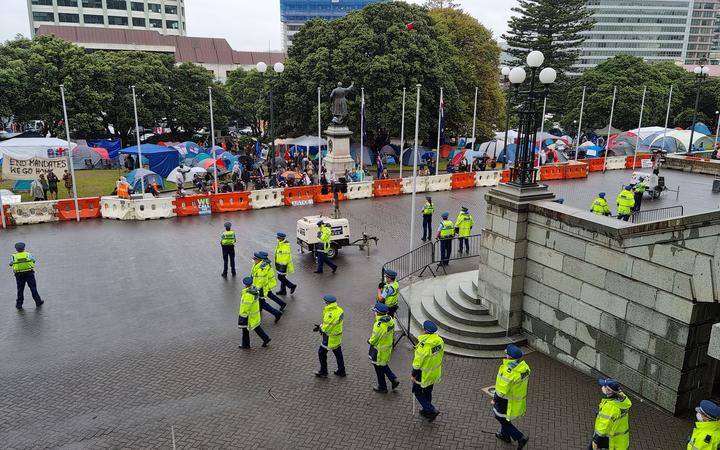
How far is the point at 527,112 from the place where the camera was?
11.7m

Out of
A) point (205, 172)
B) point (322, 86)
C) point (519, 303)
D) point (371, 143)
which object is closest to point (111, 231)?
point (205, 172)

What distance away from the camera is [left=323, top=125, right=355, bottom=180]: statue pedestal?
1177 inches

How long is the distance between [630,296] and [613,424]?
3.12 metres

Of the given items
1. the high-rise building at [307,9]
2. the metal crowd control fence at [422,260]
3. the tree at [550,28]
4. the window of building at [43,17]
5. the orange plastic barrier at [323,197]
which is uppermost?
the high-rise building at [307,9]

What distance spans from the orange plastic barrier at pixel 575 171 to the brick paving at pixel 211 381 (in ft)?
66.3

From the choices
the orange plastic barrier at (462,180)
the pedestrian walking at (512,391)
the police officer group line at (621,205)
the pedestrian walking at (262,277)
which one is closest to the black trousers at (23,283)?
the pedestrian walking at (262,277)

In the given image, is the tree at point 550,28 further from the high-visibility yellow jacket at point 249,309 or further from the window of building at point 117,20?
the window of building at point 117,20

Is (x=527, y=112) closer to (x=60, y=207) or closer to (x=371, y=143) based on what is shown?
(x=60, y=207)

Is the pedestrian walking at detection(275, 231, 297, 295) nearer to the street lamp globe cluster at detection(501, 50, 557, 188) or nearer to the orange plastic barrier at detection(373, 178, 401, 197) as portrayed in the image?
the street lamp globe cluster at detection(501, 50, 557, 188)

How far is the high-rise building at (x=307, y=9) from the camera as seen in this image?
537ft

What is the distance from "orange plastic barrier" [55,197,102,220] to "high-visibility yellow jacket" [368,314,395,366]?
1801 cm

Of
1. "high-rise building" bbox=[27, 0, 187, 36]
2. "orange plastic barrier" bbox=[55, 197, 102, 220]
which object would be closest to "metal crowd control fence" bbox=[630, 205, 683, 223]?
"orange plastic barrier" bbox=[55, 197, 102, 220]

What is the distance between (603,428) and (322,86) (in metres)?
30.7

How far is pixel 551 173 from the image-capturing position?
3200 cm
